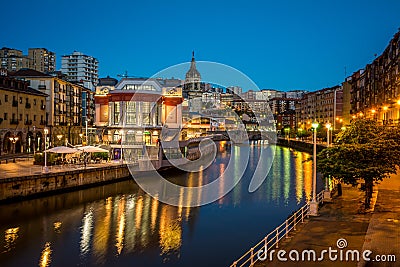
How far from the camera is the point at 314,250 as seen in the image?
16.8 m

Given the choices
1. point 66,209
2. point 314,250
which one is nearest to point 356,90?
point 66,209

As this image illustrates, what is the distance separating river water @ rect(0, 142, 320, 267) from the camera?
22328 millimetres

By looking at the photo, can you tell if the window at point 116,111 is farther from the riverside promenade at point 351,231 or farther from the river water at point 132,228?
the riverside promenade at point 351,231

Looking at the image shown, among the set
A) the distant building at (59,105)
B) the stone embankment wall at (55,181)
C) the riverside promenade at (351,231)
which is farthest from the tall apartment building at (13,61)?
the riverside promenade at (351,231)

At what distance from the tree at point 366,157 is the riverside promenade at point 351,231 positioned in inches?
62.8

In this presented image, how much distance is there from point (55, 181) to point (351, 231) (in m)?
27.4

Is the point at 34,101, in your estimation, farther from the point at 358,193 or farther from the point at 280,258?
the point at 280,258

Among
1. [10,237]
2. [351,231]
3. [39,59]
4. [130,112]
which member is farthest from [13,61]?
[351,231]

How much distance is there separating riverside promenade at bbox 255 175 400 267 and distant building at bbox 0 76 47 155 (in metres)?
41.8

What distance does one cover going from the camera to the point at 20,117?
193 ft

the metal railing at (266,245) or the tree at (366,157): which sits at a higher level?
the tree at (366,157)

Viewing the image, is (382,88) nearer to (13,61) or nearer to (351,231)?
(351,231)

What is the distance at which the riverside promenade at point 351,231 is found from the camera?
15617mm

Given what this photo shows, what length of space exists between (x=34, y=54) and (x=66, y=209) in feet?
537
